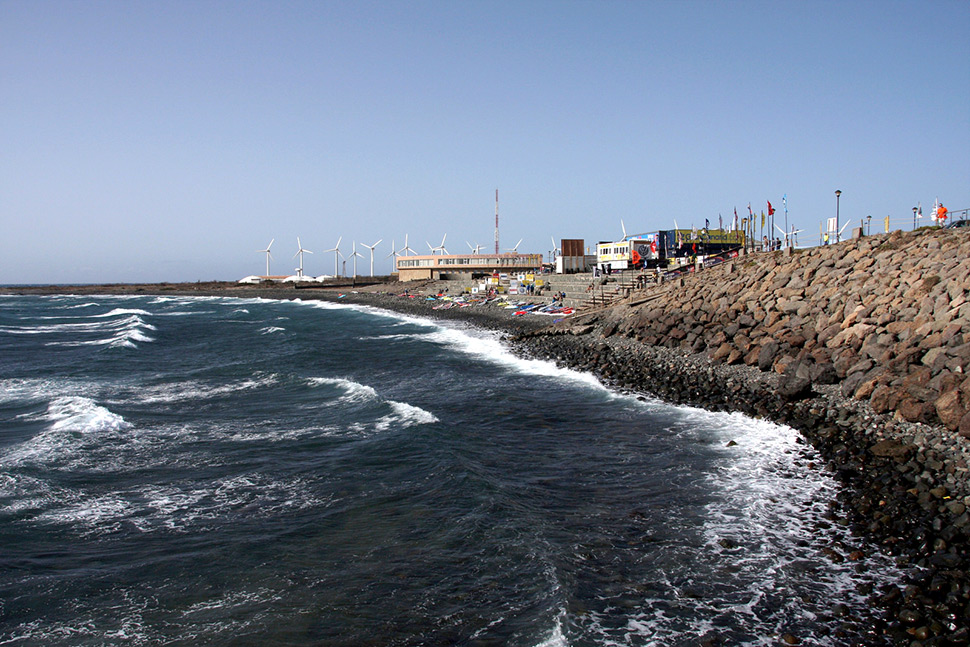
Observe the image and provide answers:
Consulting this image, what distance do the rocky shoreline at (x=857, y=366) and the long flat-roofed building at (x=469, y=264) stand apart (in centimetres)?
7259

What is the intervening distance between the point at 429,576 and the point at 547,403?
11.7 metres

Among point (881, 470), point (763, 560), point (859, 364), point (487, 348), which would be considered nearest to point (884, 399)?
point (859, 364)

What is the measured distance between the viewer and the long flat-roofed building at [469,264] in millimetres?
109688

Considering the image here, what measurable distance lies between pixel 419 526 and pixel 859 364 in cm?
1402

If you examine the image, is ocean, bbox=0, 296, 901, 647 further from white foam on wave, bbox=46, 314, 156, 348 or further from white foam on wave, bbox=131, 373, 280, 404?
white foam on wave, bbox=46, 314, 156, 348

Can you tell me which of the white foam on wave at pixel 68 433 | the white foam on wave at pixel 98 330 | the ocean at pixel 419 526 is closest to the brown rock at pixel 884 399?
the ocean at pixel 419 526

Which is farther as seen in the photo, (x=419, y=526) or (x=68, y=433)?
(x=68, y=433)

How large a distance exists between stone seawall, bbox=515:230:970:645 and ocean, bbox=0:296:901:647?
781mm

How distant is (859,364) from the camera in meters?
17.2

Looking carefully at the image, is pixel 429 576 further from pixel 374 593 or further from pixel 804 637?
pixel 804 637

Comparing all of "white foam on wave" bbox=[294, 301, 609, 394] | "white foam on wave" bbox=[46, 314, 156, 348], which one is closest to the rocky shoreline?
"white foam on wave" bbox=[294, 301, 609, 394]

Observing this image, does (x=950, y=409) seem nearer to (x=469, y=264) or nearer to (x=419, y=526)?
(x=419, y=526)

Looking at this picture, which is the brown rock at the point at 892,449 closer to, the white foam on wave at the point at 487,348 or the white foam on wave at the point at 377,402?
the white foam on wave at the point at 487,348

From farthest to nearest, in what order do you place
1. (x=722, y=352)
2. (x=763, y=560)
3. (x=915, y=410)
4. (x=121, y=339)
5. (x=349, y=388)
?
(x=121, y=339)
(x=349, y=388)
(x=722, y=352)
(x=915, y=410)
(x=763, y=560)
